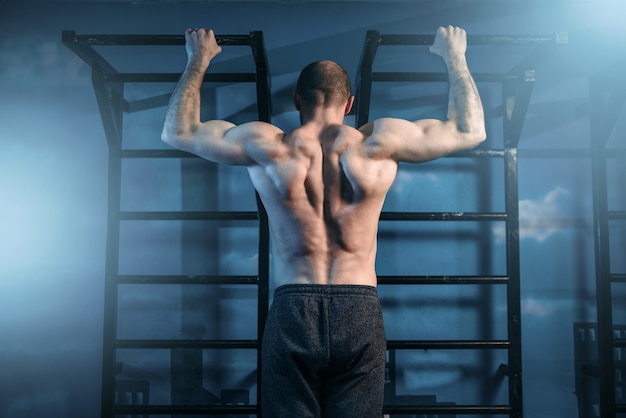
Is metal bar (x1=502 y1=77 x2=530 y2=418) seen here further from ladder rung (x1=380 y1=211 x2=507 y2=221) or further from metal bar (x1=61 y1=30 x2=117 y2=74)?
metal bar (x1=61 y1=30 x2=117 y2=74)

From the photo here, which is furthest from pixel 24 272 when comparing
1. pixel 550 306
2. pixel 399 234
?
pixel 550 306

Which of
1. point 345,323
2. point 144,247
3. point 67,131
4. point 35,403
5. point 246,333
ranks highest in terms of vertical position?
point 67,131

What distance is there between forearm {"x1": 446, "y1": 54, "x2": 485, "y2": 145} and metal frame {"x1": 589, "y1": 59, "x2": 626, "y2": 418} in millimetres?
1034

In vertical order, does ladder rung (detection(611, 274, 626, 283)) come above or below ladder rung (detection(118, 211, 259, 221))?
below

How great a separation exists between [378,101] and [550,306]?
157 centimetres

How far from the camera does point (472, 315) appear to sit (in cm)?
271

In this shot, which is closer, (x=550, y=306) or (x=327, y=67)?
(x=327, y=67)

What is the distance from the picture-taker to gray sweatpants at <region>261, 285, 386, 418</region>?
165 cm


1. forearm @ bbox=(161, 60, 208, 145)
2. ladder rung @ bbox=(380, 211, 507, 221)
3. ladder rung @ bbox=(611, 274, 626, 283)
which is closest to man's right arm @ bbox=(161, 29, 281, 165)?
forearm @ bbox=(161, 60, 208, 145)

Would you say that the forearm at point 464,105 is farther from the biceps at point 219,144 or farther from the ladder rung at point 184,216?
the ladder rung at point 184,216

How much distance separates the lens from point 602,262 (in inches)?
99.0

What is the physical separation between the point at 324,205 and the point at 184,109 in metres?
0.74

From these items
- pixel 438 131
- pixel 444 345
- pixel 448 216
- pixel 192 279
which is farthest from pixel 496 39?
pixel 192 279

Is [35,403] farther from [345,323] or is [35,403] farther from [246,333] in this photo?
[345,323]
